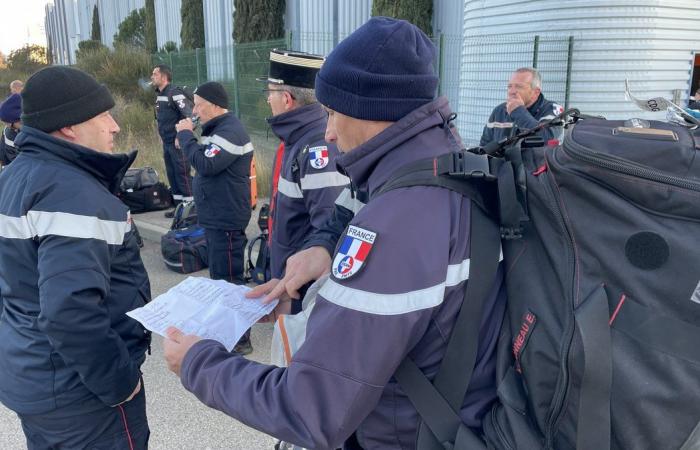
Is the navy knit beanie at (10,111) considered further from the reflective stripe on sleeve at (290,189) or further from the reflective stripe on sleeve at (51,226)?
the reflective stripe on sleeve at (51,226)

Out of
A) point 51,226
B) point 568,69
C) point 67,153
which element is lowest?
point 51,226

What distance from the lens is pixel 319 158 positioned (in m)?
2.86

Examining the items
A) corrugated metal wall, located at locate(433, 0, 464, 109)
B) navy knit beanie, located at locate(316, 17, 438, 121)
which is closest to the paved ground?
navy knit beanie, located at locate(316, 17, 438, 121)

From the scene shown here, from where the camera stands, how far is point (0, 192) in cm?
198

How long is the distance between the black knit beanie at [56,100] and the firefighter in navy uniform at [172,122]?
19.3 feet

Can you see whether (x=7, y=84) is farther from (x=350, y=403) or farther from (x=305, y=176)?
(x=350, y=403)

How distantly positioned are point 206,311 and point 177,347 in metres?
0.30

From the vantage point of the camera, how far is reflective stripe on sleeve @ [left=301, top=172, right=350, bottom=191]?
2.83 m

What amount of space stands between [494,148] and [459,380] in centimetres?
55

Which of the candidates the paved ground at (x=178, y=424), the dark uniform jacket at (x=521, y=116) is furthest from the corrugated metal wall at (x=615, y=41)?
the paved ground at (x=178, y=424)

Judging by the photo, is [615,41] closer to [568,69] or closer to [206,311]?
[568,69]

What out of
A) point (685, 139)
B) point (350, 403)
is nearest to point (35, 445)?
point (350, 403)

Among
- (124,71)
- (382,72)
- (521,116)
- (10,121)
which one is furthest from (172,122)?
(124,71)

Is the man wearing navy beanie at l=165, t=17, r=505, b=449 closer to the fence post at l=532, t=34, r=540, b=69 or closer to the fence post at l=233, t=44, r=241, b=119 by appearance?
the fence post at l=532, t=34, r=540, b=69
